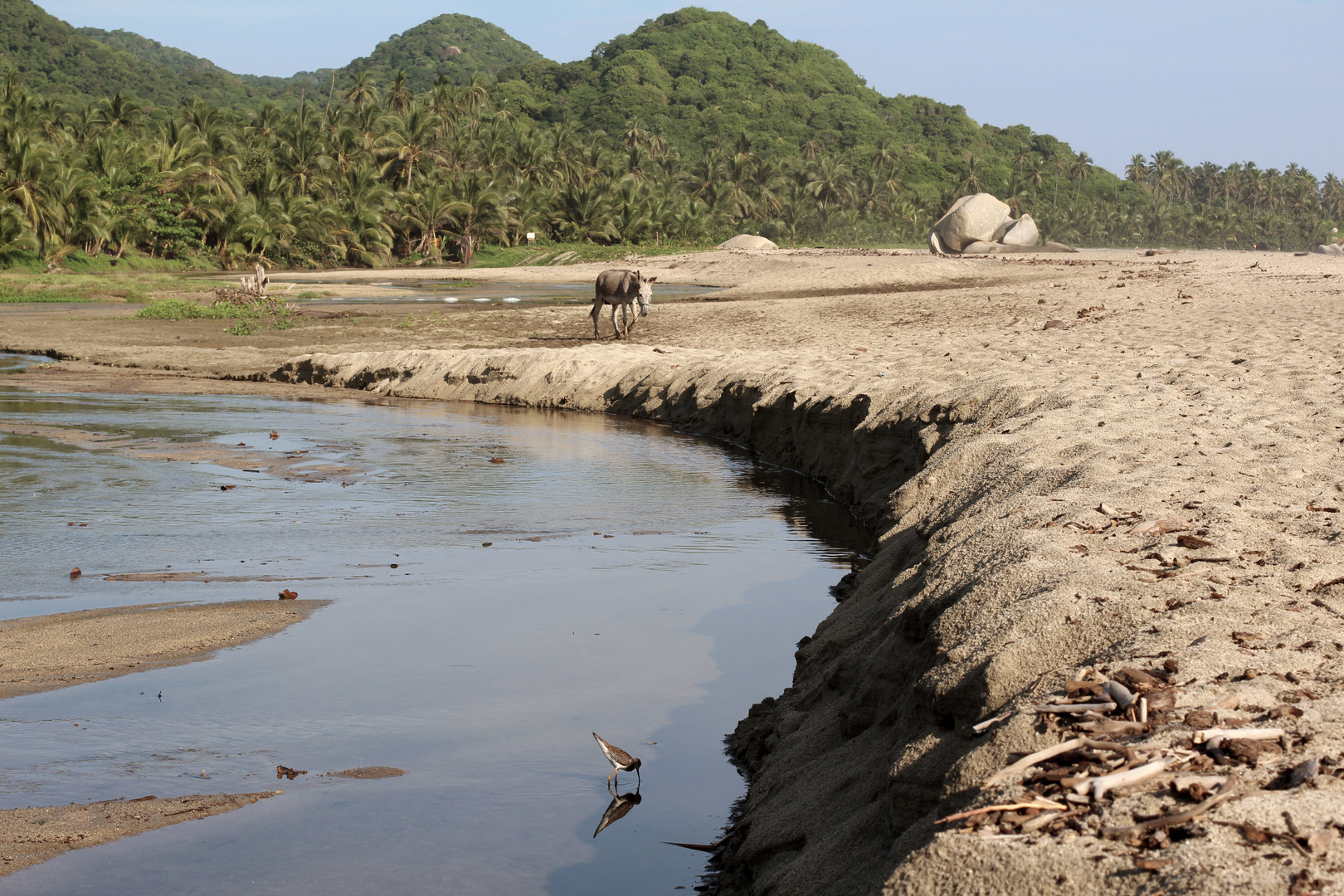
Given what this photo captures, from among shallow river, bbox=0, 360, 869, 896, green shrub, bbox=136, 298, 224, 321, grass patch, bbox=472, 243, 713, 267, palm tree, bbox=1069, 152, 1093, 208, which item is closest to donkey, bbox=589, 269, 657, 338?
shallow river, bbox=0, 360, 869, 896

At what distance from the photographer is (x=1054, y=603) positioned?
3787mm

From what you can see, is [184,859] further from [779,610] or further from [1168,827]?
→ [779,610]

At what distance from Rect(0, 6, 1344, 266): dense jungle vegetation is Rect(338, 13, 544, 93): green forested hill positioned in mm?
957

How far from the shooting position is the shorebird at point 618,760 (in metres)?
4.46

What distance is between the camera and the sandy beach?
254 centimetres

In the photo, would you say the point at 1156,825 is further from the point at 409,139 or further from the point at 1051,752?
the point at 409,139

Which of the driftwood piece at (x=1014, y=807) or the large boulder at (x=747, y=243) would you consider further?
the large boulder at (x=747, y=243)

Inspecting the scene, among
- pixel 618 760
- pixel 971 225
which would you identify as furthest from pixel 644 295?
pixel 971 225

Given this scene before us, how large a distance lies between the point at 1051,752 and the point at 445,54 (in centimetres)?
15734

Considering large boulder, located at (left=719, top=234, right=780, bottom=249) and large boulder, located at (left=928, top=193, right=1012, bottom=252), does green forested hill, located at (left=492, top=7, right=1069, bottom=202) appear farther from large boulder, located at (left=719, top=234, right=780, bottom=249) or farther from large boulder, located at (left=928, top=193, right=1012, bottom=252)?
large boulder, located at (left=928, top=193, right=1012, bottom=252)

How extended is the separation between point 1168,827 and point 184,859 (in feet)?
10.6

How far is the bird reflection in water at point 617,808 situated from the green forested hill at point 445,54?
5011 inches

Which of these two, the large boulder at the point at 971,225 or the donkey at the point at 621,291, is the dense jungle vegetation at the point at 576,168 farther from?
the donkey at the point at 621,291

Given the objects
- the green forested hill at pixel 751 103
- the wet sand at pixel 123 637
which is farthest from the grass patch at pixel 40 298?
the green forested hill at pixel 751 103
